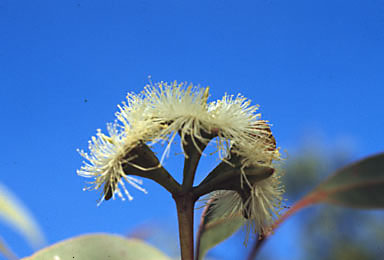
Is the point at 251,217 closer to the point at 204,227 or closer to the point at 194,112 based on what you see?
the point at 204,227

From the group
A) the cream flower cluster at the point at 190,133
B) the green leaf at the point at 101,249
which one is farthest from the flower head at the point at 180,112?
the green leaf at the point at 101,249

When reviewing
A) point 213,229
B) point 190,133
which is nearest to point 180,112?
point 190,133

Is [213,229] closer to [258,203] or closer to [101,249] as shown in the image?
[258,203]

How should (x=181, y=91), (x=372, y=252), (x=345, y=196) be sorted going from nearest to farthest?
(x=345, y=196), (x=181, y=91), (x=372, y=252)

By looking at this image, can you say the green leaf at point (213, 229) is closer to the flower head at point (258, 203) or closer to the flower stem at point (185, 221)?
the flower head at point (258, 203)

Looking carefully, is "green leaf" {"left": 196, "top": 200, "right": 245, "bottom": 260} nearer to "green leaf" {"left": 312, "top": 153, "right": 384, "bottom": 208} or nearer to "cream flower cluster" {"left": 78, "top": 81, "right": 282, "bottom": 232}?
"cream flower cluster" {"left": 78, "top": 81, "right": 282, "bottom": 232}

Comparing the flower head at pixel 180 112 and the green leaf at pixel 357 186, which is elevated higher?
the flower head at pixel 180 112

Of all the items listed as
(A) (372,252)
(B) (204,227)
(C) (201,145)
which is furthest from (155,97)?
(A) (372,252)

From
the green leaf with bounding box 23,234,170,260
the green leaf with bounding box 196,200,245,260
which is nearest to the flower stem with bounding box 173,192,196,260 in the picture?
the green leaf with bounding box 23,234,170,260
